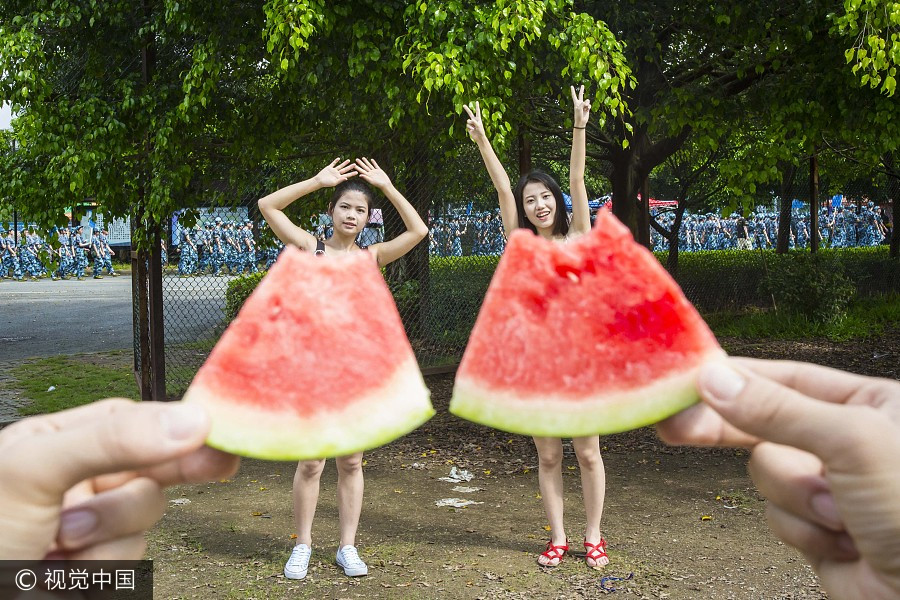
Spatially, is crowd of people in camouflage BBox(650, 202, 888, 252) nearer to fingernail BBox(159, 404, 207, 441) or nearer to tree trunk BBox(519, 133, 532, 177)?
tree trunk BBox(519, 133, 532, 177)

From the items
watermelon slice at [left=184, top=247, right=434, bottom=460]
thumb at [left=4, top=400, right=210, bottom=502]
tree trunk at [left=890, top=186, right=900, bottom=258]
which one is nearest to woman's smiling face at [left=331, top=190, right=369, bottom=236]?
watermelon slice at [left=184, top=247, right=434, bottom=460]

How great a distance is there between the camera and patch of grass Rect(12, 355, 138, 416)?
8.87 meters

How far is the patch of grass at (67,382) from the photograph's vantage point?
887cm

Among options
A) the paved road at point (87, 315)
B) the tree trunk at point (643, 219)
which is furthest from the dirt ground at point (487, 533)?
the tree trunk at point (643, 219)

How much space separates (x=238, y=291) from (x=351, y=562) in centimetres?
751

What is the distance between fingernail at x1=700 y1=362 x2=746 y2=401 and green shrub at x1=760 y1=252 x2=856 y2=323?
1204 cm

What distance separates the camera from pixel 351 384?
155 centimetres

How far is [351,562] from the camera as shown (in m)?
4.37

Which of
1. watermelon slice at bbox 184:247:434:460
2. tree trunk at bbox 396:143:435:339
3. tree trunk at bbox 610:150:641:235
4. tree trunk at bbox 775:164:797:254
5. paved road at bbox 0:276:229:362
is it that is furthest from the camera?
tree trunk at bbox 775:164:797:254

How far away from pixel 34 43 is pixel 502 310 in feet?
17.9

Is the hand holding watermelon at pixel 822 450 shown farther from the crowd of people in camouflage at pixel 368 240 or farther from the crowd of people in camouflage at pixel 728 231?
the crowd of people in camouflage at pixel 728 231

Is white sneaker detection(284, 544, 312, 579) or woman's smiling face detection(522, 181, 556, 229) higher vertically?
A: woman's smiling face detection(522, 181, 556, 229)

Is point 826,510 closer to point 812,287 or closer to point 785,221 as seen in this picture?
point 812,287

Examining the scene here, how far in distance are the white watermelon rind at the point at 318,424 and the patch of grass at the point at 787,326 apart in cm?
1155
